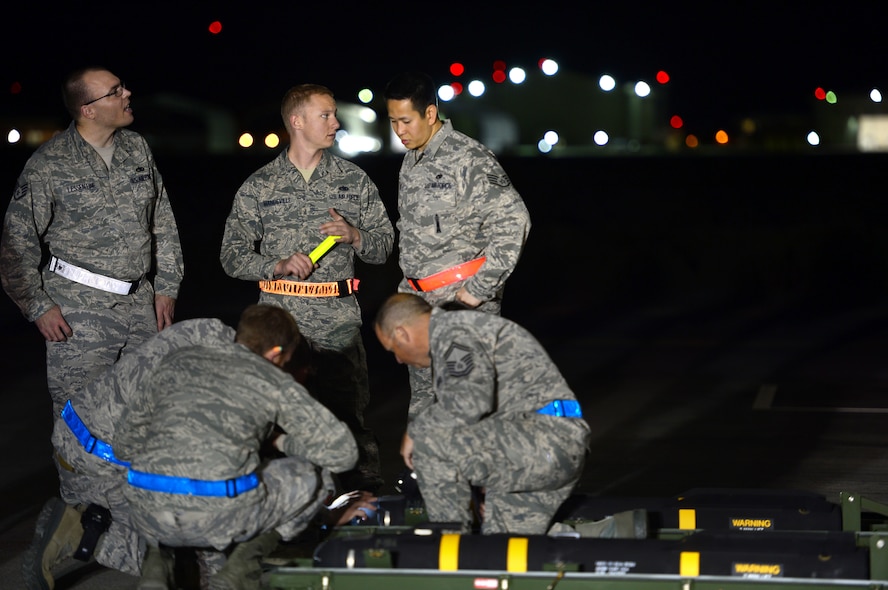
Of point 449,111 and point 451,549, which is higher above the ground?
point 449,111

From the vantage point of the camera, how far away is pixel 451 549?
432 centimetres

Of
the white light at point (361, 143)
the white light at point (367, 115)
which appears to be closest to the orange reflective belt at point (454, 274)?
the white light at point (361, 143)

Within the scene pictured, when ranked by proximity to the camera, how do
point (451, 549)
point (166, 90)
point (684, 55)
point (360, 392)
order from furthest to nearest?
point (166, 90), point (684, 55), point (360, 392), point (451, 549)

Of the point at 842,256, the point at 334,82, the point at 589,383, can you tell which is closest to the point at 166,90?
the point at 334,82

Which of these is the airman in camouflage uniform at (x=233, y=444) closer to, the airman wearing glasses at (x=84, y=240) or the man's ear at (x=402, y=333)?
the man's ear at (x=402, y=333)

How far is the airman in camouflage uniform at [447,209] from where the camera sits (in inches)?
223

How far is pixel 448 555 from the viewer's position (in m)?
4.31

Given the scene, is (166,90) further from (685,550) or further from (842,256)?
(685,550)

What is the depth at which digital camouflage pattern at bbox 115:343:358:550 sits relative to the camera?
4.59 metres

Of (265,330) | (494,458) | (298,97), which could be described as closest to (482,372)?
(494,458)

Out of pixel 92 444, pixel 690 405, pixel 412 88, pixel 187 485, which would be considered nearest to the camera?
pixel 187 485

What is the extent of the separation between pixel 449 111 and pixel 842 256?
603 inches

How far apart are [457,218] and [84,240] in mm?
1802

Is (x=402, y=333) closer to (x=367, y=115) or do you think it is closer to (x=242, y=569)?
(x=242, y=569)
